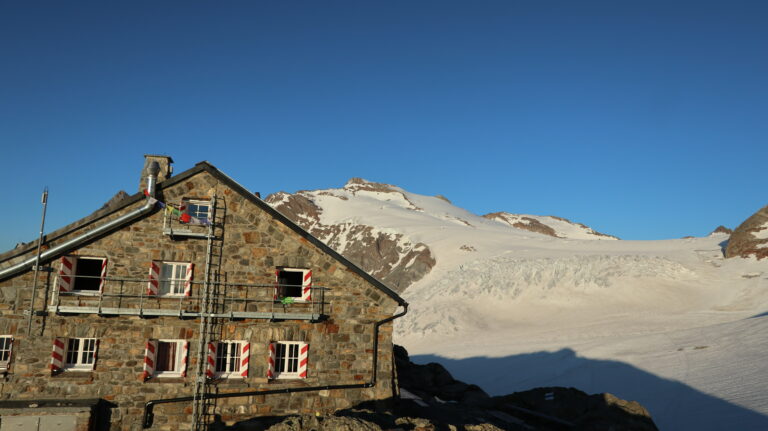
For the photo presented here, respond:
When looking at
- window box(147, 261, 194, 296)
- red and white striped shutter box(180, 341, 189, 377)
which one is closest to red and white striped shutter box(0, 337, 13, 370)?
window box(147, 261, 194, 296)

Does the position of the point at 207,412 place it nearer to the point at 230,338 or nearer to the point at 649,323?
the point at 230,338

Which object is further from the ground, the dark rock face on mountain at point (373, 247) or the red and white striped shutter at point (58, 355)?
the dark rock face on mountain at point (373, 247)

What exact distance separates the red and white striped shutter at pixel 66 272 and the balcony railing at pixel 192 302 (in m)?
0.21

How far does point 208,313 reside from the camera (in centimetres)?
1719

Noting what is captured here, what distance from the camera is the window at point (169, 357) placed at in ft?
55.9

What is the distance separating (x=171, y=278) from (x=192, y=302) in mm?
1197

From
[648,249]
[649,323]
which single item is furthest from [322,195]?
[649,323]

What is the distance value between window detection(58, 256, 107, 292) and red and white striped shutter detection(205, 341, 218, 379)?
4.27 meters

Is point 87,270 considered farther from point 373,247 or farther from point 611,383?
point 373,247

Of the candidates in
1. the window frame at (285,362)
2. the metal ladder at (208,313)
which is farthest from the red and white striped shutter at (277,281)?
the metal ladder at (208,313)

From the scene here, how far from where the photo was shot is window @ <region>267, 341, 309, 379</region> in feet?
58.8

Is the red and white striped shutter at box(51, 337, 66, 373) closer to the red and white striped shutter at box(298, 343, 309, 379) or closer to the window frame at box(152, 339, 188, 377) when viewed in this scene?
the window frame at box(152, 339, 188, 377)

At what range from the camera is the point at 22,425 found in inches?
613

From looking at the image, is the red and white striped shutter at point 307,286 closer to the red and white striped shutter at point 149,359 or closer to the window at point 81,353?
the red and white striped shutter at point 149,359
